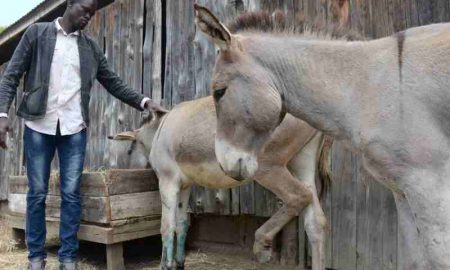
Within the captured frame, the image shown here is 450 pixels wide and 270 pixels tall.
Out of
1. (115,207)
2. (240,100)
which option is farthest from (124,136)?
(240,100)

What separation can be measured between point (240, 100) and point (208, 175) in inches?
70.5

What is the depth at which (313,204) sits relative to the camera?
4.01m

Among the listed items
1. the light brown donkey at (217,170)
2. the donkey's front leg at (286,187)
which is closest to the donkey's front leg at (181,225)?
the light brown donkey at (217,170)

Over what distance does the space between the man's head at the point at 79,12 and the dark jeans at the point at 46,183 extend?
0.97 meters

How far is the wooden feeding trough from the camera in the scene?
183 inches

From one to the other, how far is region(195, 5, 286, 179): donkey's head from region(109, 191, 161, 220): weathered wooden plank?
218cm

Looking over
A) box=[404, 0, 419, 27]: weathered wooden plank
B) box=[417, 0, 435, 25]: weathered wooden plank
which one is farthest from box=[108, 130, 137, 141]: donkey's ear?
box=[417, 0, 435, 25]: weathered wooden plank

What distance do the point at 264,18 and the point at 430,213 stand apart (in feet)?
5.04

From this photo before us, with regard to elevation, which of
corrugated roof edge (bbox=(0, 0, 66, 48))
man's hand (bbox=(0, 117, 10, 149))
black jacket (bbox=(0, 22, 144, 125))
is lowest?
man's hand (bbox=(0, 117, 10, 149))

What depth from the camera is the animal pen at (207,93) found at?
4.05m

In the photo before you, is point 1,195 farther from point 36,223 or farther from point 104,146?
point 36,223

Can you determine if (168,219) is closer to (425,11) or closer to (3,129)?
(3,129)

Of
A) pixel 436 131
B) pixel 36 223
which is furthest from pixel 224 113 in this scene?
pixel 36 223

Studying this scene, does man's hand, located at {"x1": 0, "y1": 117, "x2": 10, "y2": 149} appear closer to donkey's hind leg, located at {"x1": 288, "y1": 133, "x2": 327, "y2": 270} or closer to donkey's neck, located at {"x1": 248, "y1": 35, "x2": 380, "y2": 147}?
donkey's neck, located at {"x1": 248, "y1": 35, "x2": 380, "y2": 147}
